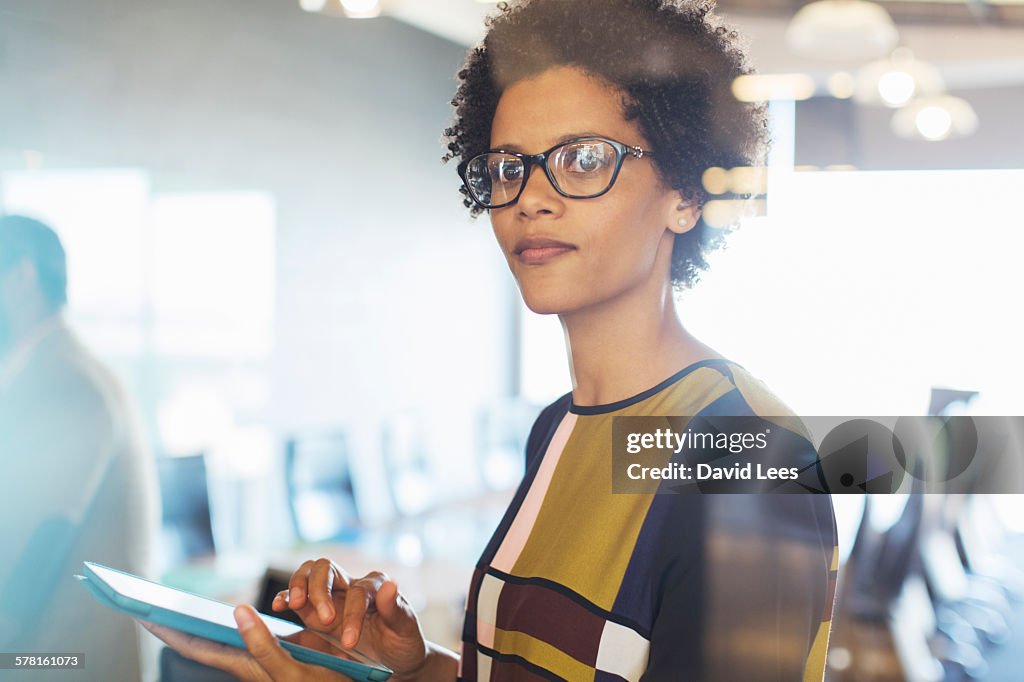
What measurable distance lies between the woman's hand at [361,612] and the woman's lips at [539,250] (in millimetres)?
393

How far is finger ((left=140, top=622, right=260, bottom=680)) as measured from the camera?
84 centimetres

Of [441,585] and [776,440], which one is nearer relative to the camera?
[776,440]

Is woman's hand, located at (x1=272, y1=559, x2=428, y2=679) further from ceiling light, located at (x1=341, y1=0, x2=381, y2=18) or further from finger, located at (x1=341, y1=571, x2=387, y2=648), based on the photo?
ceiling light, located at (x1=341, y1=0, x2=381, y2=18)

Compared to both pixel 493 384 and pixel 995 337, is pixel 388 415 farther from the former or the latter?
pixel 995 337

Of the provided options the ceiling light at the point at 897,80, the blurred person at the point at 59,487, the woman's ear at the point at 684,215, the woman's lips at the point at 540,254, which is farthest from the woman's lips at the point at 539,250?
the blurred person at the point at 59,487

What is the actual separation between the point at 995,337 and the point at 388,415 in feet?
2.69

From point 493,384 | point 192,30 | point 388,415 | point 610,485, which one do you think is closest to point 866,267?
point 610,485

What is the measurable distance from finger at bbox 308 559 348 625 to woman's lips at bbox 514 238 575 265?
410 millimetres

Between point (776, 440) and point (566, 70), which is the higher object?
point (566, 70)

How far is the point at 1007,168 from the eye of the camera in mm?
905

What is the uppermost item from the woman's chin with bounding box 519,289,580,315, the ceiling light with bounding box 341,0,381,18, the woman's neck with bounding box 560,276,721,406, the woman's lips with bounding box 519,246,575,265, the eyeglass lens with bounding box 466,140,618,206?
the ceiling light with bounding box 341,0,381,18

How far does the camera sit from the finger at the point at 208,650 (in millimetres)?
843

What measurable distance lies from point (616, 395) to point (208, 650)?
49cm

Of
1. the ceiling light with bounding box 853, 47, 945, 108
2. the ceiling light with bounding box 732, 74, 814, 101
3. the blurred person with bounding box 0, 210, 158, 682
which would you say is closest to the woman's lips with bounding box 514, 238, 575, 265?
the ceiling light with bounding box 732, 74, 814, 101
